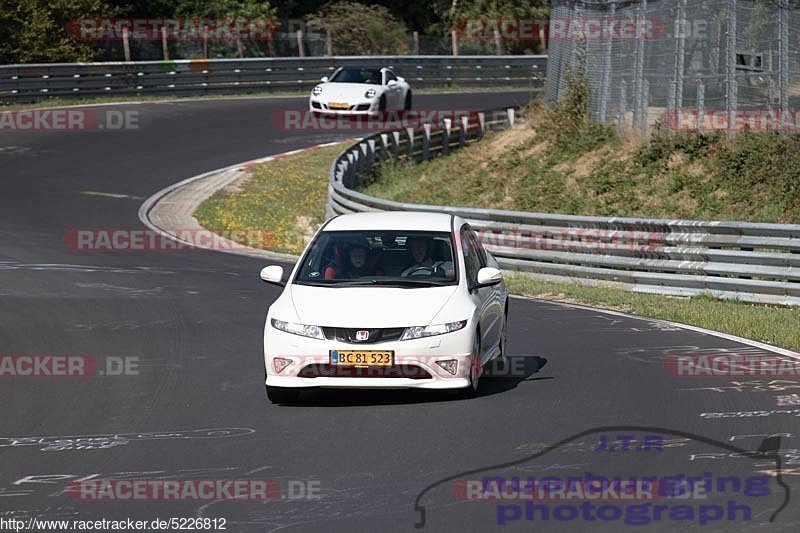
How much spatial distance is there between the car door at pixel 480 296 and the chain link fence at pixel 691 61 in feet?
42.5

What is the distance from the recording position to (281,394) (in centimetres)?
1052

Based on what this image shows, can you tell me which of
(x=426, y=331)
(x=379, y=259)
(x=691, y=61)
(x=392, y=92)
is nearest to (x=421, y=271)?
(x=379, y=259)

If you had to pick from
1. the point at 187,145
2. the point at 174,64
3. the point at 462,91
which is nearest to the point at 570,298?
the point at 187,145

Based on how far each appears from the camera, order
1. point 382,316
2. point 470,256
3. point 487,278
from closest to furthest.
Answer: point 382,316 < point 487,278 < point 470,256

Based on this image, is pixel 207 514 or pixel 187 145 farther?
pixel 187 145

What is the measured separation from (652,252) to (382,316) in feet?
30.8

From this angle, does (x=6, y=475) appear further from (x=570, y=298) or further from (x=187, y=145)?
(x=187, y=145)

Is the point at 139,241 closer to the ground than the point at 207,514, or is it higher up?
closer to the ground

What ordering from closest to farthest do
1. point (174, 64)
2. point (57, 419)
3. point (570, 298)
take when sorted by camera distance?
point (57, 419) → point (570, 298) → point (174, 64)

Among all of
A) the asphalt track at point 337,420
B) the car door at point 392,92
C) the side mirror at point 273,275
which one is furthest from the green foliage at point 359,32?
the side mirror at point 273,275

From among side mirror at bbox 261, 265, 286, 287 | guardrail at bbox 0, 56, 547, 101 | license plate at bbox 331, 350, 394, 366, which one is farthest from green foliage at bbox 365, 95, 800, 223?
license plate at bbox 331, 350, 394, 366

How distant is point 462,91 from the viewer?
55.2 meters

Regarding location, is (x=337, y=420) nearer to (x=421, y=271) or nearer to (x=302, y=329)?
(x=302, y=329)

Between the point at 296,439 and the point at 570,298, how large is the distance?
9301 mm
